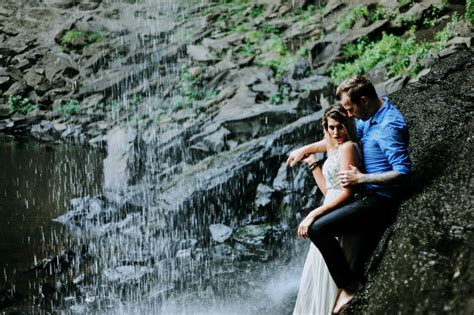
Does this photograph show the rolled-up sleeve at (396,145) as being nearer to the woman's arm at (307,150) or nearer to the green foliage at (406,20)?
the woman's arm at (307,150)

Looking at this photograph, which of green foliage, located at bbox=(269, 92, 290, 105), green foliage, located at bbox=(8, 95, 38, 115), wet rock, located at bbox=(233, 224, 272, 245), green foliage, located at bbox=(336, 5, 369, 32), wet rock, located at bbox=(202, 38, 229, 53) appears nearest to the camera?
wet rock, located at bbox=(233, 224, 272, 245)

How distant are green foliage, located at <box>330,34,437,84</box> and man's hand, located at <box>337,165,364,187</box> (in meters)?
7.97

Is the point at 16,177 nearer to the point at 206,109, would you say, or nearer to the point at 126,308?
the point at 206,109

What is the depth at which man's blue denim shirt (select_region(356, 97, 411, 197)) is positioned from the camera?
3.61 metres

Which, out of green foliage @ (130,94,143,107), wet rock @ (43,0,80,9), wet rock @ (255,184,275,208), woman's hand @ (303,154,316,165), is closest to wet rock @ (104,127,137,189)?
wet rock @ (255,184,275,208)

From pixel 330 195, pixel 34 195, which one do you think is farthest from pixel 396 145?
pixel 34 195

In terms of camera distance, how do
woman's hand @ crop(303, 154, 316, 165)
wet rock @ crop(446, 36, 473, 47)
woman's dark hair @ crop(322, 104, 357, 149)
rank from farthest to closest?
wet rock @ crop(446, 36, 473, 47), woman's hand @ crop(303, 154, 316, 165), woman's dark hair @ crop(322, 104, 357, 149)

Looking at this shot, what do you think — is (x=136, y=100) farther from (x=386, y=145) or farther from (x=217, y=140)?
(x=386, y=145)

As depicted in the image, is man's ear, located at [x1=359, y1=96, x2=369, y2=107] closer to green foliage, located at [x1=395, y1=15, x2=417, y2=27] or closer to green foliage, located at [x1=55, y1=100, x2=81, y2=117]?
green foliage, located at [x1=395, y1=15, x2=417, y2=27]

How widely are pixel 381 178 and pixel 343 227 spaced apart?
526 millimetres

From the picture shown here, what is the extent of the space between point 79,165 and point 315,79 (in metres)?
8.68

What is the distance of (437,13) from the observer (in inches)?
532

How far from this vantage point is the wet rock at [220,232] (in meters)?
10.0

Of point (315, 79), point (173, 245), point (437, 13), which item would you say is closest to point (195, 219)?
point (173, 245)
